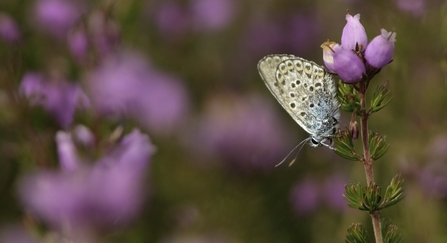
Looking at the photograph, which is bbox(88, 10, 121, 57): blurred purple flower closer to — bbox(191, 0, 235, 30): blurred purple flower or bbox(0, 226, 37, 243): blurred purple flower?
bbox(0, 226, 37, 243): blurred purple flower

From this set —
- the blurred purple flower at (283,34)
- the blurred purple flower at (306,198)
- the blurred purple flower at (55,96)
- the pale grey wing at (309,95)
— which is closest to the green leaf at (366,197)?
the pale grey wing at (309,95)

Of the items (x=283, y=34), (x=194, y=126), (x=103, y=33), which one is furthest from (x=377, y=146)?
(x=283, y=34)

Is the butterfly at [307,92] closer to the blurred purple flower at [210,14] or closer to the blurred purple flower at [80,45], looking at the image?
the blurred purple flower at [80,45]

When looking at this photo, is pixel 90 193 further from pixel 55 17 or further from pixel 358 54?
pixel 55 17

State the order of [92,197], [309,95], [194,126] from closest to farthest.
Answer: [92,197], [309,95], [194,126]

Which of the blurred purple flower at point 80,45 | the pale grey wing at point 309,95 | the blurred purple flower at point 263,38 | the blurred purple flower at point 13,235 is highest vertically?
the blurred purple flower at point 80,45

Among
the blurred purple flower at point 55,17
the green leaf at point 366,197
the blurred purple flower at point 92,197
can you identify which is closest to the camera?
the green leaf at point 366,197

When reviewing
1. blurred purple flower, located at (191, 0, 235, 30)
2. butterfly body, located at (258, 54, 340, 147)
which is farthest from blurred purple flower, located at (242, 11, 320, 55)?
butterfly body, located at (258, 54, 340, 147)
